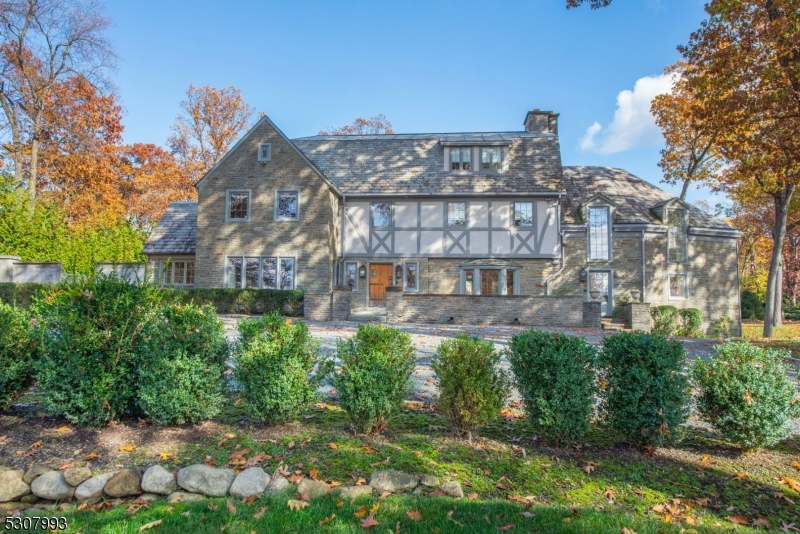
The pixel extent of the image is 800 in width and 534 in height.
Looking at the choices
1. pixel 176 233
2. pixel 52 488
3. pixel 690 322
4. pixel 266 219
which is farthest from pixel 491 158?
pixel 52 488

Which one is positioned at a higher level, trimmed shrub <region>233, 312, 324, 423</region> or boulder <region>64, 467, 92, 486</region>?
trimmed shrub <region>233, 312, 324, 423</region>

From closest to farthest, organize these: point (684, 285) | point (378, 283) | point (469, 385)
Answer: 1. point (469, 385)
2. point (378, 283)
3. point (684, 285)

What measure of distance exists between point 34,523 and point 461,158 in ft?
66.0

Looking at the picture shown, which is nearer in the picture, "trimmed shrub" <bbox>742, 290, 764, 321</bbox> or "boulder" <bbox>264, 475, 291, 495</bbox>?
"boulder" <bbox>264, 475, 291, 495</bbox>

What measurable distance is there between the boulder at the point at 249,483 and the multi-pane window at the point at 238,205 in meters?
17.4

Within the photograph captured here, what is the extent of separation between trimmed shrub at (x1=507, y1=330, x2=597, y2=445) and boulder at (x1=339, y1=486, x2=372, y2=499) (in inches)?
71.4

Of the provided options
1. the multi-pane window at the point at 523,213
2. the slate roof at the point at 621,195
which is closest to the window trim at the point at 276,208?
the multi-pane window at the point at 523,213

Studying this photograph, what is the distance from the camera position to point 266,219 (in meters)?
20.0

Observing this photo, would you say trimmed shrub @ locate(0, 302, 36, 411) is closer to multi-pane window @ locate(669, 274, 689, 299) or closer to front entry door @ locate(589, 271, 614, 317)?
front entry door @ locate(589, 271, 614, 317)

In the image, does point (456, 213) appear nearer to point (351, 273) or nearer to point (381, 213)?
point (381, 213)

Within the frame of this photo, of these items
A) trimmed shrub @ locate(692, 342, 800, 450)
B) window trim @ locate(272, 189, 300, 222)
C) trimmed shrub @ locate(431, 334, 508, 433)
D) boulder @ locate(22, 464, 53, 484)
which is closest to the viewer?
boulder @ locate(22, 464, 53, 484)

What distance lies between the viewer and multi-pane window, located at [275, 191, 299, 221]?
65.3 feet

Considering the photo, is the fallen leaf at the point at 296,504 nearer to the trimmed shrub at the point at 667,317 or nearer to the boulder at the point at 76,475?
the boulder at the point at 76,475

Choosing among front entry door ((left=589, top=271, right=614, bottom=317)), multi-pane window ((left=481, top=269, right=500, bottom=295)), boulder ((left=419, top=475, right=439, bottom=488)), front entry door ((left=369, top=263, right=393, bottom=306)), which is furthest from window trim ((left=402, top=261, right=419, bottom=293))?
boulder ((left=419, top=475, right=439, bottom=488))
